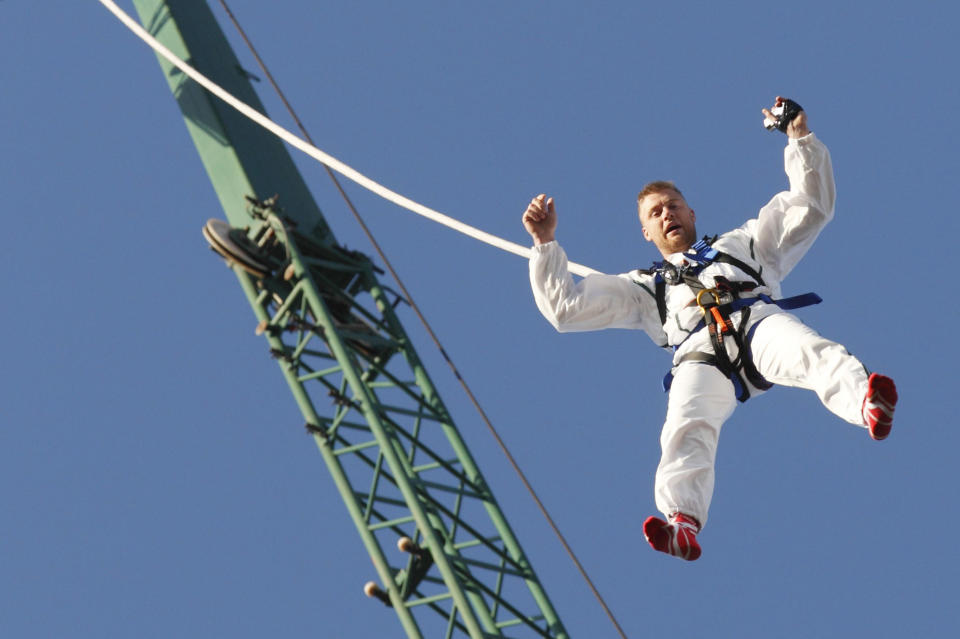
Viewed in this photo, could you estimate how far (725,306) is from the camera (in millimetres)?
10023

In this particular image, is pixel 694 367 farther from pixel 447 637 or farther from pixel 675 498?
pixel 447 637

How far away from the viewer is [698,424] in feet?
32.0

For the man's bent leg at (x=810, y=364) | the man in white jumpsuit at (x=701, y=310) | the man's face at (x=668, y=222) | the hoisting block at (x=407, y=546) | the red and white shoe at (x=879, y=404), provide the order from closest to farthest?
the red and white shoe at (x=879, y=404)
the man's bent leg at (x=810, y=364)
the man in white jumpsuit at (x=701, y=310)
the man's face at (x=668, y=222)
the hoisting block at (x=407, y=546)

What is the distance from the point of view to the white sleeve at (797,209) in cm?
1018

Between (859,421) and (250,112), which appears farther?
(250,112)

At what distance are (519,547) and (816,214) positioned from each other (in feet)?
13.5

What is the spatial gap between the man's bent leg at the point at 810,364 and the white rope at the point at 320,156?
1521 mm

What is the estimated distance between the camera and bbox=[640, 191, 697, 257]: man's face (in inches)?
413

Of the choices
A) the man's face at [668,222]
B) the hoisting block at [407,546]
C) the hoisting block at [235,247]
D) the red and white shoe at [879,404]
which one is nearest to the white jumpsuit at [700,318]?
the man's face at [668,222]

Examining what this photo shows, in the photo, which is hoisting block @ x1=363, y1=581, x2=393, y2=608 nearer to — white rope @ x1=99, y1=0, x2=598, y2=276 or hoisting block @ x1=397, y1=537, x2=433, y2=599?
hoisting block @ x1=397, y1=537, x2=433, y2=599

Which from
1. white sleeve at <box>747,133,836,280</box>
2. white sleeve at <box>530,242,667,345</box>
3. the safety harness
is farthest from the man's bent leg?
white sleeve at <box>530,242,667,345</box>

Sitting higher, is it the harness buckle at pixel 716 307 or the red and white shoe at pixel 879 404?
the harness buckle at pixel 716 307

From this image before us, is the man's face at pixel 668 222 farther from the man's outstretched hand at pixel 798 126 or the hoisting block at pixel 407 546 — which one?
the hoisting block at pixel 407 546

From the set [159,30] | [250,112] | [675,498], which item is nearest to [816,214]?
[675,498]
